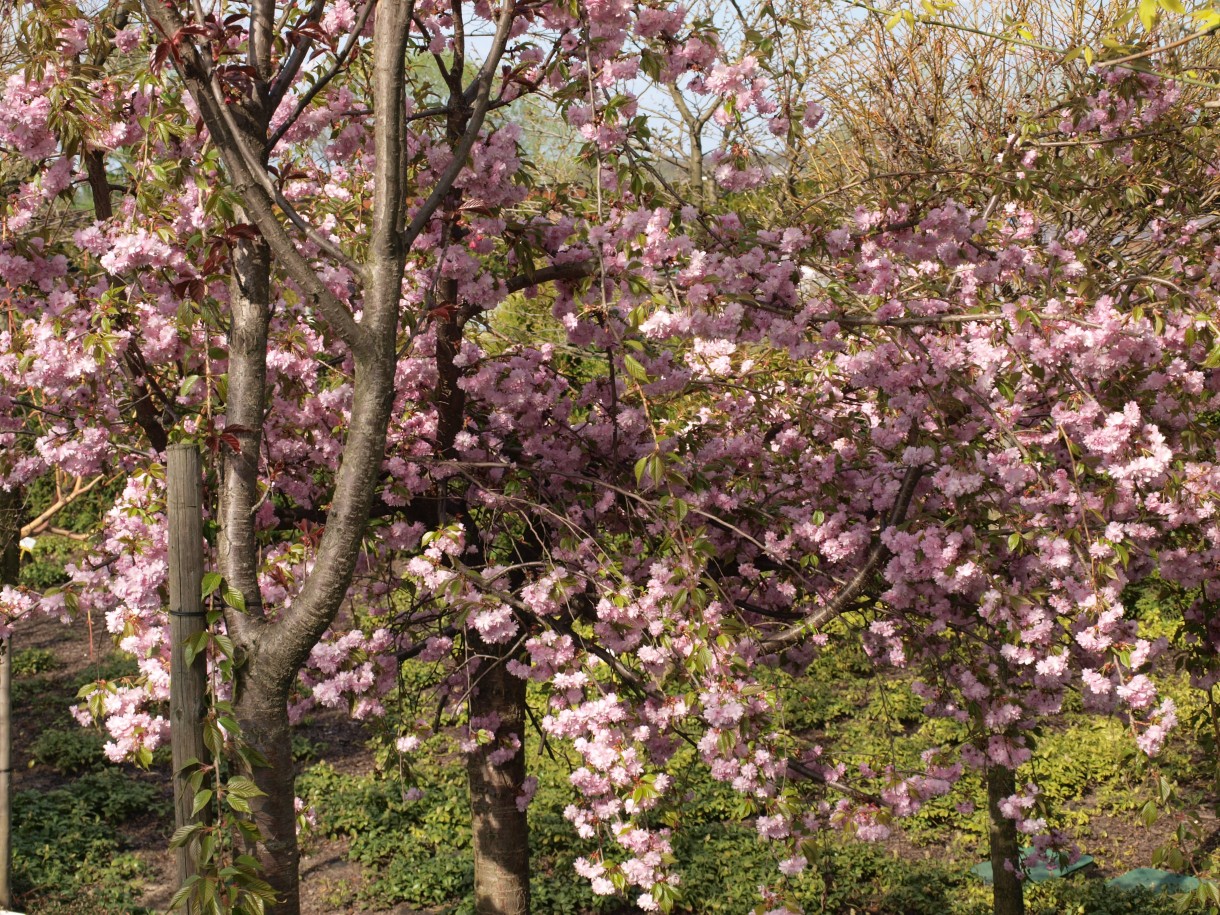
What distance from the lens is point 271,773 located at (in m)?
3.11

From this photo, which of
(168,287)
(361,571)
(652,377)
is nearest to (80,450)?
(168,287)

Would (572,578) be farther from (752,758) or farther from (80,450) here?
(80,450)

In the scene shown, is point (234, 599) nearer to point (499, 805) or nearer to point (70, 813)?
point (499, 805)

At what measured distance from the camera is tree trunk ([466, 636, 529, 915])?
4.76 m

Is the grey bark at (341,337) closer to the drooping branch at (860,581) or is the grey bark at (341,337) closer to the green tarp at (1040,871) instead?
the drooping branch at (860,581)

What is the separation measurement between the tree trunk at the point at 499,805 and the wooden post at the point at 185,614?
5.74 ft

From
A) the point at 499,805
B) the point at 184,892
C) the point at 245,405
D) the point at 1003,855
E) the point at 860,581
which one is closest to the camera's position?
the point at 184,892

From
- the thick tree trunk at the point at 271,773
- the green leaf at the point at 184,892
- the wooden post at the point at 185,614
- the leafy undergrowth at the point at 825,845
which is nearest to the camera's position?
the green leaf at the point at 184,892

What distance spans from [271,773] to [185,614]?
0.50 meters

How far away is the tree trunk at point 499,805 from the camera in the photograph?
476 cm

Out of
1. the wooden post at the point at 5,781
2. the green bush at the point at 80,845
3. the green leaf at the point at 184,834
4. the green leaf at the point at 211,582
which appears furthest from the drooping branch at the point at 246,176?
the green bush at the point at 80,845

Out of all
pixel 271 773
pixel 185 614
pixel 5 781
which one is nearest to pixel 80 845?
pixel 5 781

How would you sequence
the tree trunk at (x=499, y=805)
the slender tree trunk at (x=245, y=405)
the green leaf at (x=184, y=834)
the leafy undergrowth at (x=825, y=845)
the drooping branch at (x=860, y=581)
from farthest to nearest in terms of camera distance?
the leafy undergrowth at (x=825, y=845)
the tree trunk at (x=499, y=805)
the drooping branch at (x=860, y=581)
the slender tree trunk at (x=245, y=405)
the green leaf at (x=184, y=834)

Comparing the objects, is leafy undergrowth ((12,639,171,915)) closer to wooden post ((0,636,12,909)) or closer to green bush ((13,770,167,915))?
green bush ((13,770,167,915))
